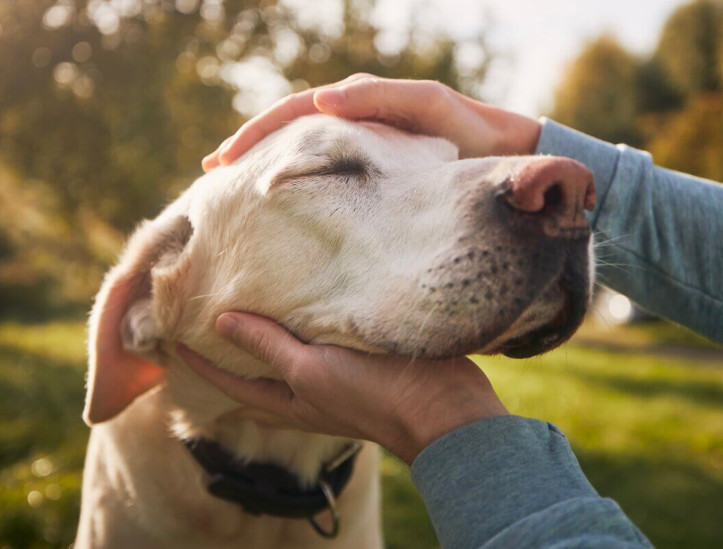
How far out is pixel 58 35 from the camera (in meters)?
8.84

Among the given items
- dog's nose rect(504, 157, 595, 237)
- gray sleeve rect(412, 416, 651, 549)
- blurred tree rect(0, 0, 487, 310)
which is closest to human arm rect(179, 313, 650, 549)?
gray sleeve rect(412, 416, 651, 549)

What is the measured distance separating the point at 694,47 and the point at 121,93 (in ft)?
87.4

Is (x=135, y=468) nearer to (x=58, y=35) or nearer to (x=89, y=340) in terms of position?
(x=89, y=340)

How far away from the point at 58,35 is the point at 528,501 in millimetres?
9474

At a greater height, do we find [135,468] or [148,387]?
[148,387]

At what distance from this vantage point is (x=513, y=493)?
144 cm

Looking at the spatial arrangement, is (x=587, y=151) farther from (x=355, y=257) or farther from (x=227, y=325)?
(x=227, y=325)

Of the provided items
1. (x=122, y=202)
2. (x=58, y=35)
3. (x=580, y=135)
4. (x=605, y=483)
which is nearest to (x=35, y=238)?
(x=122, y=202)

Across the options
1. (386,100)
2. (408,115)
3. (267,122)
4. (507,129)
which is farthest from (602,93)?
(267,122)

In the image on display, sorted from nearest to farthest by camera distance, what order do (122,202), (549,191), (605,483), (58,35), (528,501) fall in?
(528,501), (549,191), (605,483), (58,35), (122,202)

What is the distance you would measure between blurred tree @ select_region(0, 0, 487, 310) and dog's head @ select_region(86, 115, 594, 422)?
284 inches

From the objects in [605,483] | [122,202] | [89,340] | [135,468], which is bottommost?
[605,483]

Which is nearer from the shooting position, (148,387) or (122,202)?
(148,387)

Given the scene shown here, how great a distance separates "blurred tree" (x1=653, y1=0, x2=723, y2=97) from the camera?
1060 inches
